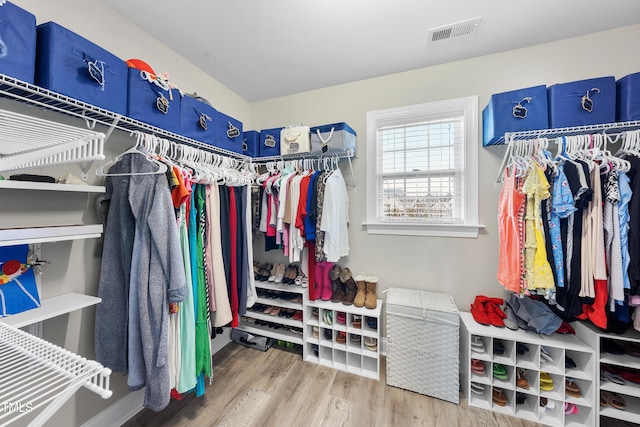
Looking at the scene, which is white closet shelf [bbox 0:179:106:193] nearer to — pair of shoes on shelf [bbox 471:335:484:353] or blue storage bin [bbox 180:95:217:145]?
blue storage bin [bbox 180:95:217:145]

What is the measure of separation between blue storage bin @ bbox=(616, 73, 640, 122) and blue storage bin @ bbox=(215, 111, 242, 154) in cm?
269

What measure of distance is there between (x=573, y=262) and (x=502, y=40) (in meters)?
1.64

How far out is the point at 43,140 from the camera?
0.81 metres

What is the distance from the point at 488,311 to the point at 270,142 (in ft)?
7.67

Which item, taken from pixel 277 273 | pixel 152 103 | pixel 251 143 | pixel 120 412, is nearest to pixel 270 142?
pixel 251 143

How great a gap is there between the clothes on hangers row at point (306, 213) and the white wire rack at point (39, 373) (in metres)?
1.54

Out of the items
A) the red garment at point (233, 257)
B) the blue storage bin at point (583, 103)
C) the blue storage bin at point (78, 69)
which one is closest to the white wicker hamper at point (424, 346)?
the red garment at point (233, 257)

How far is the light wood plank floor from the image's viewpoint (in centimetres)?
160

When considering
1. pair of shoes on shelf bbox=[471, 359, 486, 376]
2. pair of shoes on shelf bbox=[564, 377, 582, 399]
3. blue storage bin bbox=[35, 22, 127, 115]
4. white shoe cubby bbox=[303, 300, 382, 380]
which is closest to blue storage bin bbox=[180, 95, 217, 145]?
blue storage bin bbox=[35, 22, 127, 115]

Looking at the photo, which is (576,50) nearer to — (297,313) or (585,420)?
(585,420)

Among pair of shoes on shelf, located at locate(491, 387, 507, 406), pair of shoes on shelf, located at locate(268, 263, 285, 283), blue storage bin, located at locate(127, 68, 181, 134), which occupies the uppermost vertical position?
blue storage bin, located at locate(127, 68, 181, 134)

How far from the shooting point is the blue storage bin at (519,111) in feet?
5.45

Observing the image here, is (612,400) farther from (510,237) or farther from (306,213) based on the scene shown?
(306,213)

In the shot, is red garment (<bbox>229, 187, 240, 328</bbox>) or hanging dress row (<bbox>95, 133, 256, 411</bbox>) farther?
red garment (<bbox>229, 187, 240, 328</bbox>)
